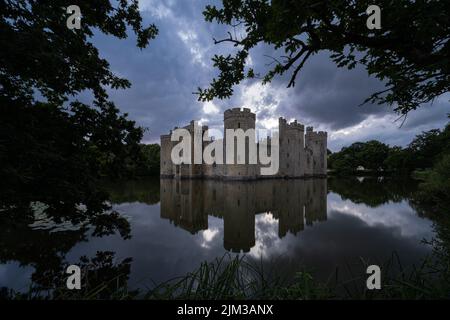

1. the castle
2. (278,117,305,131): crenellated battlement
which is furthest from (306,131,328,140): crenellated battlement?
(278,117,305,131): crenellated battlement

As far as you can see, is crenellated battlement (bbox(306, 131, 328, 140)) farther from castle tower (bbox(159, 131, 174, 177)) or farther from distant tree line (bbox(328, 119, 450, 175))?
castle tower (bbox(159, 131, 174, 177))

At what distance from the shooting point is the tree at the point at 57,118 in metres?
2.35

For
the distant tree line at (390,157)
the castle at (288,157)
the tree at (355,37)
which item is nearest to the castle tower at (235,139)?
the castle at (288,157)

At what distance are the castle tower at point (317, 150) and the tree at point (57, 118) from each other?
160ft

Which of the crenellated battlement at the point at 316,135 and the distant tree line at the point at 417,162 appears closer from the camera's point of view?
the distant tree line at the point at 417,162

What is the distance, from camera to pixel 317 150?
4800 cm

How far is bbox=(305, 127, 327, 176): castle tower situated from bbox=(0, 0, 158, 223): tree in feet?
160

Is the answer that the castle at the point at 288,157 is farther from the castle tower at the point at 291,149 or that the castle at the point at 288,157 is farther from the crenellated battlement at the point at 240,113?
the crenellated battlement at the point at 240,113

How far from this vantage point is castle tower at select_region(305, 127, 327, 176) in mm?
47531

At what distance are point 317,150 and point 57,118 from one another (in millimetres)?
51643

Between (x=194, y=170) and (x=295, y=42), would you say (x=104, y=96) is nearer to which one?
(x=295, y=42)

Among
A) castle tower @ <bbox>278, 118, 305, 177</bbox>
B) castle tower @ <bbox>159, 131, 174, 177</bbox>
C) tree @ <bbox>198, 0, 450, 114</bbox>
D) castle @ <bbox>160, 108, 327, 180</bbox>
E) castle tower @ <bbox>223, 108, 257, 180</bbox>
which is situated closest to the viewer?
tree @ <bbox>198, 0, 450, 114</bbox>

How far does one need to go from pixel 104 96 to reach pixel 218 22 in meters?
2.50

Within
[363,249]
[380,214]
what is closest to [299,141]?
[380,214]
